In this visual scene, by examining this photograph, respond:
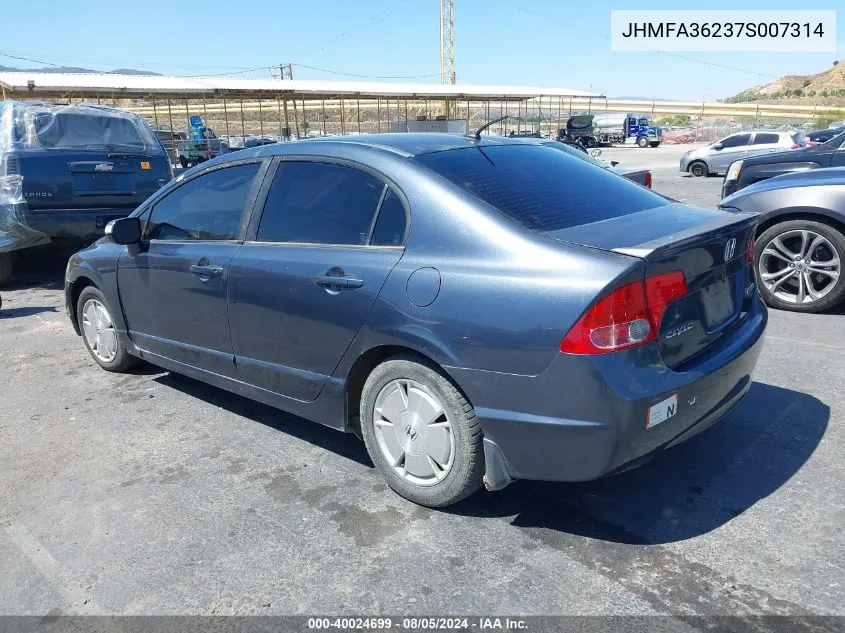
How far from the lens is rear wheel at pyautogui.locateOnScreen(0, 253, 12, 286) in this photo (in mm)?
8156

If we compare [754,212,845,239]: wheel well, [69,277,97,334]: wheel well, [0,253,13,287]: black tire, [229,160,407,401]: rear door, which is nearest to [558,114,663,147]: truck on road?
[0,253,13,287]: black tire

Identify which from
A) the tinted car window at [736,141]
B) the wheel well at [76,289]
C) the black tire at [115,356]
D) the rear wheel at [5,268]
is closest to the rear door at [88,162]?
the rear wheel at [5,268]

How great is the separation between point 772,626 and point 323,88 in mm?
32896

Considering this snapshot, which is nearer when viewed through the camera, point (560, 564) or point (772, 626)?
point (772, 626)

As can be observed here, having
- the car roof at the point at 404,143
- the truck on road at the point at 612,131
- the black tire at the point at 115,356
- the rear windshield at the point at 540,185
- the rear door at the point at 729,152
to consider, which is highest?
the truck on road at the point at 612,131

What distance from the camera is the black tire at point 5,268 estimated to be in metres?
8.16

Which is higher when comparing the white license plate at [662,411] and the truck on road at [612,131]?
the truck on road at [612,131]

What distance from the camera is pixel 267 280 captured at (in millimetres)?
3541

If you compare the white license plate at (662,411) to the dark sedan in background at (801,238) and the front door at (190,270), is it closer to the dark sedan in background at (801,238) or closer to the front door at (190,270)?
the front door at (190,270)

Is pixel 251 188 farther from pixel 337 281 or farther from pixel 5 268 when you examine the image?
pixel 5 268

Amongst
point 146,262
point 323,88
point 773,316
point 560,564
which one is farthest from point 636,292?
point 323,88

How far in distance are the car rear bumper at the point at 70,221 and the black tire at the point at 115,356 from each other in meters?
2.95

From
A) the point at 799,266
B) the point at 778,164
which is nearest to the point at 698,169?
the point at 778,164

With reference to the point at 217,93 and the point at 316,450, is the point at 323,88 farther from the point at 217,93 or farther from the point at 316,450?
the point at 316,450
